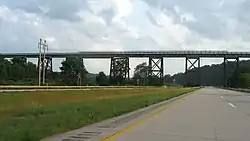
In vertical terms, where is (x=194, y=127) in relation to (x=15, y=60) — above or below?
below

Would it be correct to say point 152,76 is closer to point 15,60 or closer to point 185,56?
point 185,56

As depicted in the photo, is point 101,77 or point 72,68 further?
point 101,77

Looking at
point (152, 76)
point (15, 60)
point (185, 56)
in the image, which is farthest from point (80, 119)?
point (15, 60)

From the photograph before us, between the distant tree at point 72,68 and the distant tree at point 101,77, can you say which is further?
the distant tree at point 101,77

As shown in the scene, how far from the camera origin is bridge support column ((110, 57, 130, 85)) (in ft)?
445

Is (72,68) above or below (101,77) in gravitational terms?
above

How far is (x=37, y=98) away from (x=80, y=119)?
16.6 meters

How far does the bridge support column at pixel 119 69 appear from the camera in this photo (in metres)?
136

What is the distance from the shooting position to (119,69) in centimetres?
13912

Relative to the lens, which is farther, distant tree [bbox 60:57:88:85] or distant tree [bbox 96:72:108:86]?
distant tree [bbox 96:72:108:86]

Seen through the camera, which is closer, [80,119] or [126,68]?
[80,119]

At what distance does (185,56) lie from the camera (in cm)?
13288

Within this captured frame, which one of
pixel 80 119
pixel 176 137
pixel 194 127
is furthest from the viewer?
pixel 80 119

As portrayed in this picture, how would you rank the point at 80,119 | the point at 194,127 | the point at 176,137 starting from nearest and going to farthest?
the point at 176,137
the point at 194,127
the point at 80,119
